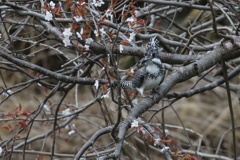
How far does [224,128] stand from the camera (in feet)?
20.3

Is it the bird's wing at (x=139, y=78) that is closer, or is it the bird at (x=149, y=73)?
the bird at (x=149, y=73)

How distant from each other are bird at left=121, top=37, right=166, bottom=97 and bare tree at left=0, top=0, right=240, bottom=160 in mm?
74

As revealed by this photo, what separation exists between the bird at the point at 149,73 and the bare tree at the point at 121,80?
0.07 m

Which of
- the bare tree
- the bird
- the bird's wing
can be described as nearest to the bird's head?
the bird

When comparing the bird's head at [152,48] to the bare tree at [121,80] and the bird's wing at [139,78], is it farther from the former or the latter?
the bird's wing at [139,78]

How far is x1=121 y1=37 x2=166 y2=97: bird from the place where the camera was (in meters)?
2.37

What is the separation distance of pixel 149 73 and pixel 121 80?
15.1 inches

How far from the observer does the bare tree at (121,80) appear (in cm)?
230

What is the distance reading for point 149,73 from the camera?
8.45 ft

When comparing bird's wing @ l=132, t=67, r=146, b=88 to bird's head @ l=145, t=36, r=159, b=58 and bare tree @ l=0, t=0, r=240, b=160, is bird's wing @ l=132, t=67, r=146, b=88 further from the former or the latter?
bird's head @ l=145, t=36, r=159, b=58

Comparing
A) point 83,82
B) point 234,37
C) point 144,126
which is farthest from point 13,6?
point 234,37

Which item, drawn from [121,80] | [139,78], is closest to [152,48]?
[121,80]

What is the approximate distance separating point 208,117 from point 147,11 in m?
3.78

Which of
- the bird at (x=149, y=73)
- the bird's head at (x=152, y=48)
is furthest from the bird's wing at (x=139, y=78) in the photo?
the bird's head at (x=152, y=48)
